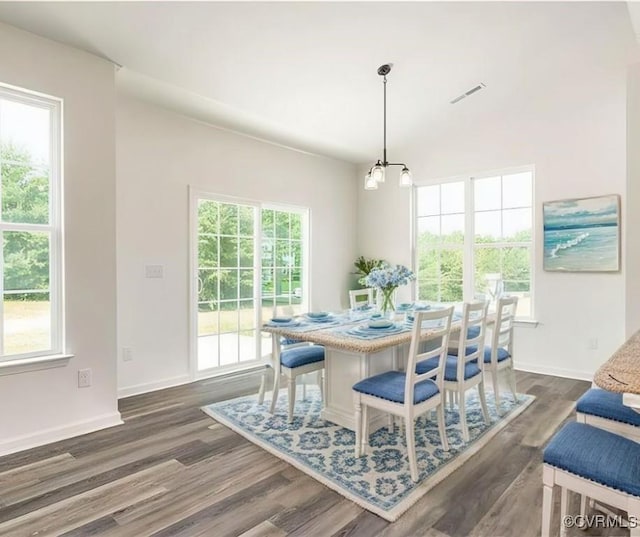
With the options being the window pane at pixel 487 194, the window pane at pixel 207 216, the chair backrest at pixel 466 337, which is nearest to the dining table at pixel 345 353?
the chair backrest at pixel 466 337

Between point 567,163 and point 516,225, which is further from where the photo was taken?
point 516,225

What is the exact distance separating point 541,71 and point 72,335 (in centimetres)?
477

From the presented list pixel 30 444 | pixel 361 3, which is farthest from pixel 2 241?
pixel 361 3

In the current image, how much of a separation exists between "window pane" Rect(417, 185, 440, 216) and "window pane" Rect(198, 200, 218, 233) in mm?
2779

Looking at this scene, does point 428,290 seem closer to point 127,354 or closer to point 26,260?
point 127,354

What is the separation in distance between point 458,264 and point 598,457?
396 centimetres

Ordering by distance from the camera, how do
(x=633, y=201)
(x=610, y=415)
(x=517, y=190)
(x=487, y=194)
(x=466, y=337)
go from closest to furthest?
1. (x=610, y=415)
2. (x=466, y=337)
3. (x=633, y=201)
4. (x=517, y=190)
5. (x=487, y=194)

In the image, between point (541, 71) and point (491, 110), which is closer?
point (541, 71)

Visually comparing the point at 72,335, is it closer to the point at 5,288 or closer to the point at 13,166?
the point at 5,288

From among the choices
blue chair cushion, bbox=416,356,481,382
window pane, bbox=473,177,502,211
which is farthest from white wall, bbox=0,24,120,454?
window pane, bbox=473,177,502,211

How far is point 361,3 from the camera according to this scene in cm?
291

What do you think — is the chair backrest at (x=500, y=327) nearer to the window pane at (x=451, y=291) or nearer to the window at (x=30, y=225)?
the window pane at (x=451, y=291)

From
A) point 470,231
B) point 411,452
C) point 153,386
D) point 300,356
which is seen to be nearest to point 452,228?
point 470,231

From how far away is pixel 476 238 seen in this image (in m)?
5.09
